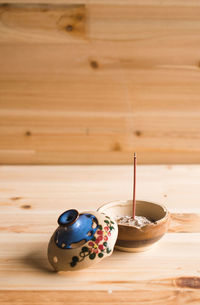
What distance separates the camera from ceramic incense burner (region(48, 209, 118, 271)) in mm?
630

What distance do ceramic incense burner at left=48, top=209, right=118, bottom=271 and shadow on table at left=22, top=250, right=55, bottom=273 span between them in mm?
33

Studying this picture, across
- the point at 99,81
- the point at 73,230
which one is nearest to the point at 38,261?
the point at 73,230

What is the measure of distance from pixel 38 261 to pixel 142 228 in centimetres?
20

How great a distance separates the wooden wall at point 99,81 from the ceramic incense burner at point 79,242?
67 centimetres

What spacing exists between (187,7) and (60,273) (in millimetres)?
935

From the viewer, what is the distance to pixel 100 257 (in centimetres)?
64

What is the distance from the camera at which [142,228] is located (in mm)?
668

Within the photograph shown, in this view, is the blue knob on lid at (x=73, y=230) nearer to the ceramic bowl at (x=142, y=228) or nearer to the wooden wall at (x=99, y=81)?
the ceramic bowl at (x=142, y=228)

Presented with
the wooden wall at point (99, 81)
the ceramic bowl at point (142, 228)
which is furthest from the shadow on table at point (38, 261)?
the wooden wall at point (99, 81)

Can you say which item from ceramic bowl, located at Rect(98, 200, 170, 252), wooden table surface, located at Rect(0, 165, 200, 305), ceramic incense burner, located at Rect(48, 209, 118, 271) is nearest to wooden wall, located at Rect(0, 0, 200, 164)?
wooden table surface, located at Rect(0, 165, 200, 305)

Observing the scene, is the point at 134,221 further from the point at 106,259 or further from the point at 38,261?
the point at 38,261

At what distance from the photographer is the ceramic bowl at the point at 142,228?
26.5 inches

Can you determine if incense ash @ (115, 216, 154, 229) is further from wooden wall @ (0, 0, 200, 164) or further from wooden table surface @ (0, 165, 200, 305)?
wooden wall @ (0, 0, 200, 164)

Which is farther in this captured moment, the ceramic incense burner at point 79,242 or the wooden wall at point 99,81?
the wooden wall at point 99,81
